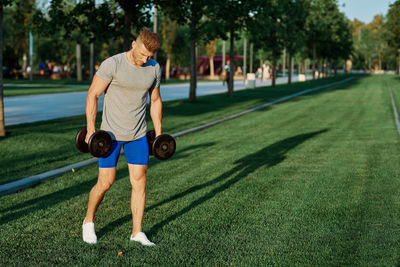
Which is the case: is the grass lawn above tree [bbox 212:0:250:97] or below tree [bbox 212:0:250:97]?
below

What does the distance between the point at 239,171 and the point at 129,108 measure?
442 centimetres

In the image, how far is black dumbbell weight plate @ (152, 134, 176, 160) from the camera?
17.3 ft

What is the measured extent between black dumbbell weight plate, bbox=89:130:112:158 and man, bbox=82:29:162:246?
0.13m

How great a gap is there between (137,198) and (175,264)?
913 millimetres

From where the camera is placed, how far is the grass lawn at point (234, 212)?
193 inches

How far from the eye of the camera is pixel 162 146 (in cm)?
532

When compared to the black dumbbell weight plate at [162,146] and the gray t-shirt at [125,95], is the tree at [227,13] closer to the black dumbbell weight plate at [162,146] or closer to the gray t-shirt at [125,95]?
the black dumbbell weight plate at [162,146]

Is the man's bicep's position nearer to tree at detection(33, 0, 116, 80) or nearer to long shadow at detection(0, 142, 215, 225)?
long shadow at detection(0, 142, 215, 225)

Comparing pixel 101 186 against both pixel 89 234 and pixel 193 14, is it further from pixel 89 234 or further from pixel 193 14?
pixel 193 14

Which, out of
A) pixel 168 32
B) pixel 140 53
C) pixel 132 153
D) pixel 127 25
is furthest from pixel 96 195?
pixel 168 32

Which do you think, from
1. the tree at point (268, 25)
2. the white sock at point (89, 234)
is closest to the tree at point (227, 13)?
the tree at point (268, 25)

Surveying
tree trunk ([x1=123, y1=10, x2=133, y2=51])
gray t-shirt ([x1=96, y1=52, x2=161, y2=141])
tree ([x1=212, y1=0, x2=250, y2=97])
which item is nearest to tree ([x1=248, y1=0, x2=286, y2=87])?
tree ([x1=212, y1=0, x2=250, y2=97])

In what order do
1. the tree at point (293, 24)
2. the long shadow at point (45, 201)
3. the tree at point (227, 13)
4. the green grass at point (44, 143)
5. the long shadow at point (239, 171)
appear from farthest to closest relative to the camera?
the tree at point (293, 24), the tree at point (227, 13), the green grass at point (44, 143), the long shadow at point (45, 201), the long shadow at point (239, 171)

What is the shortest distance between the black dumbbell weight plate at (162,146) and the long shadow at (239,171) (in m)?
0.85
